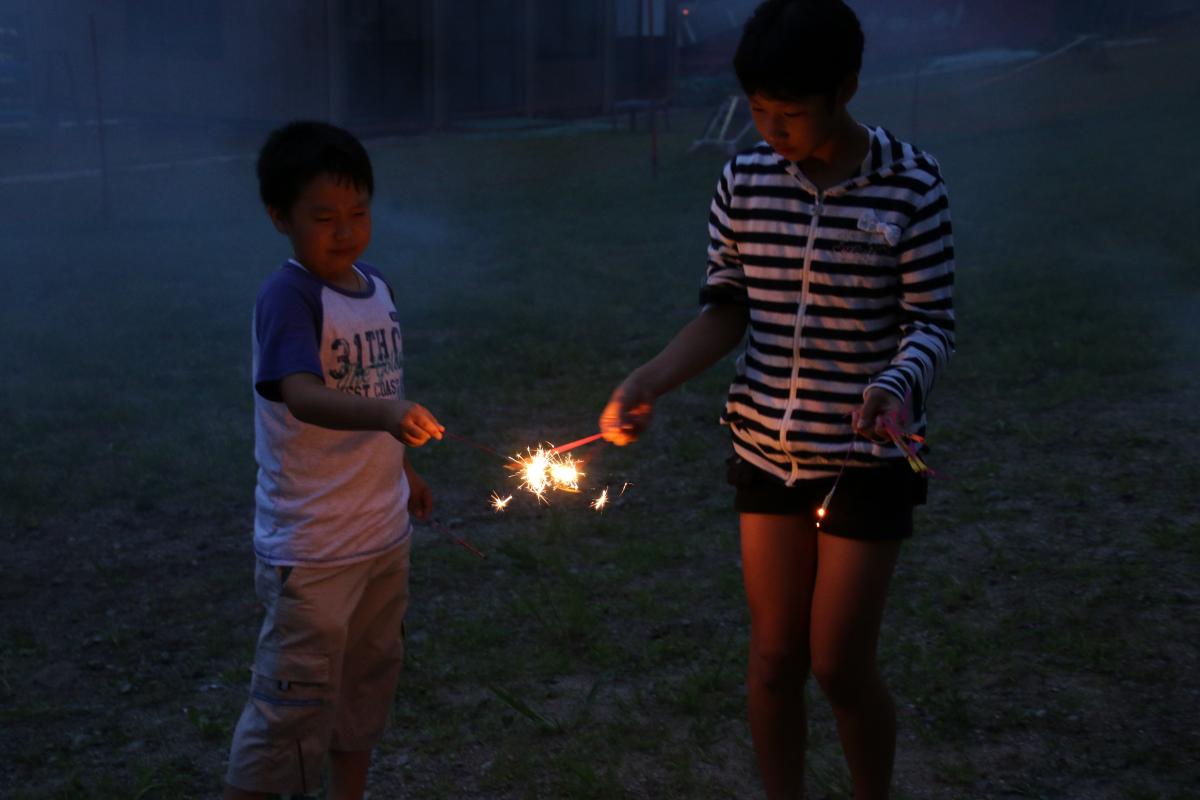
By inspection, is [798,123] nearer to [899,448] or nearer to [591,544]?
[899,448]

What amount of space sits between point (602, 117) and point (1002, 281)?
17262 millimetres

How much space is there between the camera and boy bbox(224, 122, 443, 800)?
271 cm

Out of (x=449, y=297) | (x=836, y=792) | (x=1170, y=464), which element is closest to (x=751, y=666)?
(x=836, y=792)

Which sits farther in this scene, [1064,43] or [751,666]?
[1064,43]

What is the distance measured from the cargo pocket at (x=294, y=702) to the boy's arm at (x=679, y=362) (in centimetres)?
84

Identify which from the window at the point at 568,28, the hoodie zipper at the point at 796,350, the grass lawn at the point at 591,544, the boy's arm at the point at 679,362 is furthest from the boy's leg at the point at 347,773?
the window at the point at 568,28

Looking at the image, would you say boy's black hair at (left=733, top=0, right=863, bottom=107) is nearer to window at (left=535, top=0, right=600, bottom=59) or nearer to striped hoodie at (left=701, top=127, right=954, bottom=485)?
striped hoodie at (left=701, top=127, right=954, bottom=485)

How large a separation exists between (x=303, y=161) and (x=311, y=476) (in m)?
0.69

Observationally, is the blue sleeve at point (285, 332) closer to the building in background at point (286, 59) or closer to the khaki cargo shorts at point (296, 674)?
the khaki cargo shorts at point (296, 674)

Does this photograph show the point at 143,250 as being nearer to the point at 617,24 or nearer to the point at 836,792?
the point at 836,792

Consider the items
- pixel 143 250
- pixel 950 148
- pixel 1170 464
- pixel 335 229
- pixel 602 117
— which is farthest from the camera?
pixel 602 117

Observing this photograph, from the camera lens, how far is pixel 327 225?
273 centimetres

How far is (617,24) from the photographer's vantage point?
1078 inches

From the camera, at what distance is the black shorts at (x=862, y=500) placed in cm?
268
